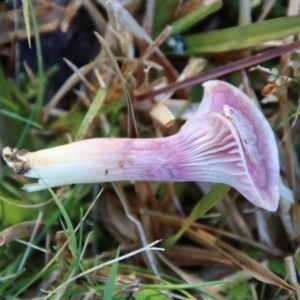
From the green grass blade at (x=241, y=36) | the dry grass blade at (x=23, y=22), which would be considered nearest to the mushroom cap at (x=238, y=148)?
the green grass blade at (x=241, y=36)

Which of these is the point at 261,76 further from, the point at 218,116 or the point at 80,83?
the point at 80,83

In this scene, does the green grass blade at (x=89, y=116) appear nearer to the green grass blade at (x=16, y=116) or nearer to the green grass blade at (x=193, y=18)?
the green grass blade at (x=16, y=116)

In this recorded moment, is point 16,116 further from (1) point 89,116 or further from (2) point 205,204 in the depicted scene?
(2) point 205,204

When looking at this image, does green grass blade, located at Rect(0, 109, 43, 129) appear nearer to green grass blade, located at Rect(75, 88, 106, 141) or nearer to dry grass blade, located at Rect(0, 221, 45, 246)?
green grass blade, located at Rect(75, 88, 106, 141)

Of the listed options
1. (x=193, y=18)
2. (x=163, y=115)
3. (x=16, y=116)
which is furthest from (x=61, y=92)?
(x=193, y=18)

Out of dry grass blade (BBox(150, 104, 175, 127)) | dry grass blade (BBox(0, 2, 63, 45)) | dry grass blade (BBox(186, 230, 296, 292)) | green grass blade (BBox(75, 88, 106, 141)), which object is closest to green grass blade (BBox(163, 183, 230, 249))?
dry grass blade (BBox(186, 230, 296, 292))

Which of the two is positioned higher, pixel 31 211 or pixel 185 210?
pixel 31 211

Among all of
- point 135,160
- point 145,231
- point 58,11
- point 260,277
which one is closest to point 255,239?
point 260,277
